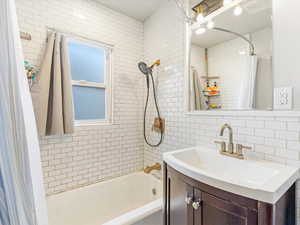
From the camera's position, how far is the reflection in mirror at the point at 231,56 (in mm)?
1105

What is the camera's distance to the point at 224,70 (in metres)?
1.37

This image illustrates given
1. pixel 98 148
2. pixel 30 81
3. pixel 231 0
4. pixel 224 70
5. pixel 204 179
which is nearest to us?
pixel 204 179

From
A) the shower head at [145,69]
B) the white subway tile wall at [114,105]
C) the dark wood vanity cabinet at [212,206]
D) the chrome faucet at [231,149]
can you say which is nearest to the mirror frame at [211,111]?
the chrome faucet at [231,149]

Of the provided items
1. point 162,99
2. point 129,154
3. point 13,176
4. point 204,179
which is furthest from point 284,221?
point 129,154

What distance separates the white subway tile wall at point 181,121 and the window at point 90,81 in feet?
2.13

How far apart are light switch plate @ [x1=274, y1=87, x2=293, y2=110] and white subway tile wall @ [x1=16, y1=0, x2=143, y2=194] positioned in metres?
1.60

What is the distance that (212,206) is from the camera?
802 millimetres

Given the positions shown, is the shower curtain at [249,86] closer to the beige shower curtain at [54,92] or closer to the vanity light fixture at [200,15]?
the vanity light fixture at [200,15]

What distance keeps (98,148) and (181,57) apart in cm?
145

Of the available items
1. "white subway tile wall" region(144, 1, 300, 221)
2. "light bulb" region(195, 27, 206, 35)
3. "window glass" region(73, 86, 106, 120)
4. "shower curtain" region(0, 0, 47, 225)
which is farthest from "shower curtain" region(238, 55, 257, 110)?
"window glass" region(73, 86, 106, 120)

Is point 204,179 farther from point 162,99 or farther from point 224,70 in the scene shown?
point 162,99

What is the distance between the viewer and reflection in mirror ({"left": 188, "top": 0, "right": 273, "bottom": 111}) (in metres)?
1.11

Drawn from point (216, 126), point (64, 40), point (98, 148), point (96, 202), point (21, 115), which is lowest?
point (96, 202)

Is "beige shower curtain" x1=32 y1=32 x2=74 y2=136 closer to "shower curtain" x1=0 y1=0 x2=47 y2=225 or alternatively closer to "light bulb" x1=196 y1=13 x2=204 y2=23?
"shower curtain" x1=0 y1=0 x2=47 y2=225
